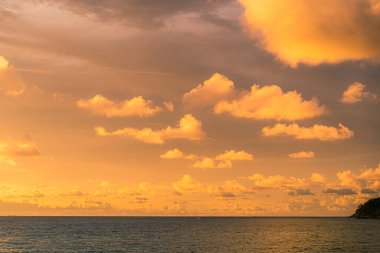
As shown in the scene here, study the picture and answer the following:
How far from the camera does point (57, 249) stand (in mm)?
118812

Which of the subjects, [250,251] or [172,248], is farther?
[172,248]

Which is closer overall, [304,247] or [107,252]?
[107,252]

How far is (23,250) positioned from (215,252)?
1881 inches

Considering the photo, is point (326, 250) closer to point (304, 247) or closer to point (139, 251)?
point (304, 247)

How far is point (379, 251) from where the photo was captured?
109312mm

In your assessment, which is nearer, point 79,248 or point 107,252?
Result: point 107,252

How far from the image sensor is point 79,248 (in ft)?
396

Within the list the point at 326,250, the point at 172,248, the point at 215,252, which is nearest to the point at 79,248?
the point at 172,248

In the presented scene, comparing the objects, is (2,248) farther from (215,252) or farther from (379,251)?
(379,251)

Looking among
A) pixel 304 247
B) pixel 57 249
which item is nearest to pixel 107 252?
pixel 57 249

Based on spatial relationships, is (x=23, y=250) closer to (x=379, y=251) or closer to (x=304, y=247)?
(x=304, y=247)

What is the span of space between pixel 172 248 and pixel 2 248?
145ft

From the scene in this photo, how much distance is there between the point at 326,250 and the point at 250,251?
63.4 ft

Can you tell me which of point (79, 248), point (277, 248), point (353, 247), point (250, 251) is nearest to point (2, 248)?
point (79, 248)
